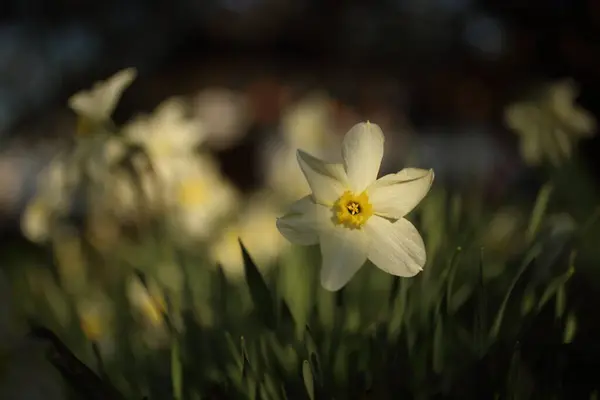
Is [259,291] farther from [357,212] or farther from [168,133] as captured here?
[168,133]

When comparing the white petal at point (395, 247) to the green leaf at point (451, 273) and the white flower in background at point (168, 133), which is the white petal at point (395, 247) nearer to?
the green leaf at point (451, 273)

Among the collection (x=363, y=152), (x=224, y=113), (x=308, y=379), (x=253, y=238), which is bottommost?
(x=308, y=379)

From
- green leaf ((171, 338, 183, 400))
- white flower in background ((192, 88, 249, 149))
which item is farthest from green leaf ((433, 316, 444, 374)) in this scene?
white flower in background ((192, 88, 249, 149))

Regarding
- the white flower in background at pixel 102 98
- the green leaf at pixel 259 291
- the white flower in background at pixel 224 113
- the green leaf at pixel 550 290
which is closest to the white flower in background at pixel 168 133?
the white flower in background at pixel 102 98

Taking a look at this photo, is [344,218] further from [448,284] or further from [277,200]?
[277,200]

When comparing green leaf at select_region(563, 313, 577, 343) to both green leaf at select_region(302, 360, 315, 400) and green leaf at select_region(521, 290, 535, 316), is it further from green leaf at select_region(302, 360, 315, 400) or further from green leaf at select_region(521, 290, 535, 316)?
green leaf at select_region(302, 360, 315, 400)

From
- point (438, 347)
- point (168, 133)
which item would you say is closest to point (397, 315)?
point (438, 347)
